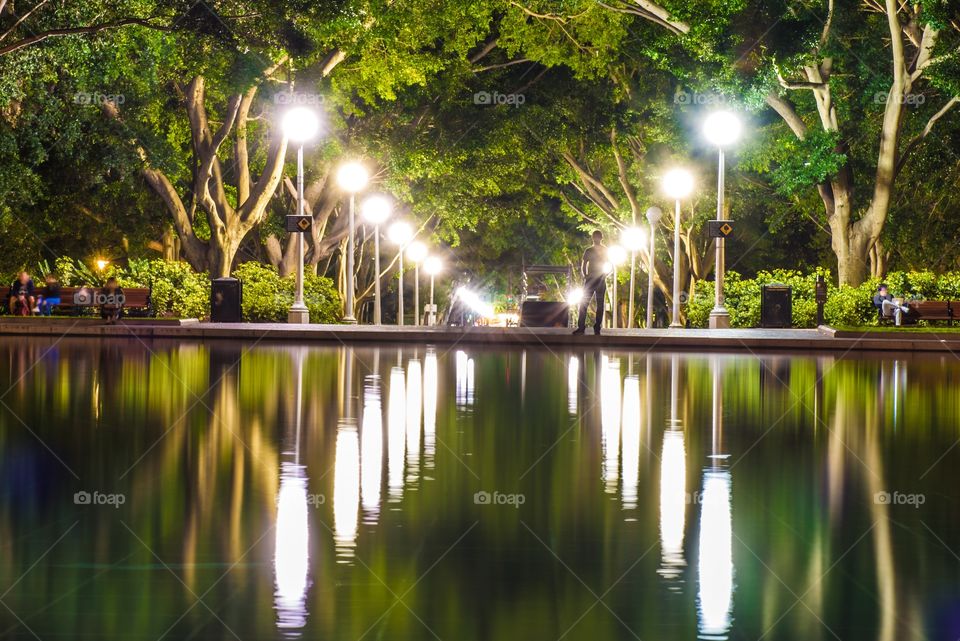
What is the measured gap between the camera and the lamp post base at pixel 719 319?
3906cm

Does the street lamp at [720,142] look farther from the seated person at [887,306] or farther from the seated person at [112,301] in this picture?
the seated person at [112,301]

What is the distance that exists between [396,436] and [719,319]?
27.0 metres

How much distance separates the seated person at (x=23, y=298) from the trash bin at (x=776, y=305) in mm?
19199

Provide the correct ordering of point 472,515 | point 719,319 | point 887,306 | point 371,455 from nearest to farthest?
point 472,515 < point 371,455 < point 887,306 < point 719,319

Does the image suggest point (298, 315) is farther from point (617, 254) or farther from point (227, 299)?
point (617, 254)

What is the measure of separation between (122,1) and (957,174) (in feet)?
116

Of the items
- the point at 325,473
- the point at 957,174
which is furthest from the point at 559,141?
the point at 325,473

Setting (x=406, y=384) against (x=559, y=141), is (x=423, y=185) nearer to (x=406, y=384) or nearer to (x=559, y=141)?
(x=559, y=141)

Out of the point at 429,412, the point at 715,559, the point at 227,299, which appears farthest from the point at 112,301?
the point at 715,559

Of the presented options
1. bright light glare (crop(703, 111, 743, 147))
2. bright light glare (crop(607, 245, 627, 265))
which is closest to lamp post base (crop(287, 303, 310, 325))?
bright light glare (crop(703, 111, 743, 147))

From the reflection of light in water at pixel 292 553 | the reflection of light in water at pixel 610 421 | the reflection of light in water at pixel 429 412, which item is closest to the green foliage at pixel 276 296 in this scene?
the reflection of light in water at pixel 429 412

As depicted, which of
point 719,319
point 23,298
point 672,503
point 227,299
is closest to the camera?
point 672,503

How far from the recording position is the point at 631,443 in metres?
12.8

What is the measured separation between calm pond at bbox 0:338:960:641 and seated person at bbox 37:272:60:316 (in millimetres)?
23349
